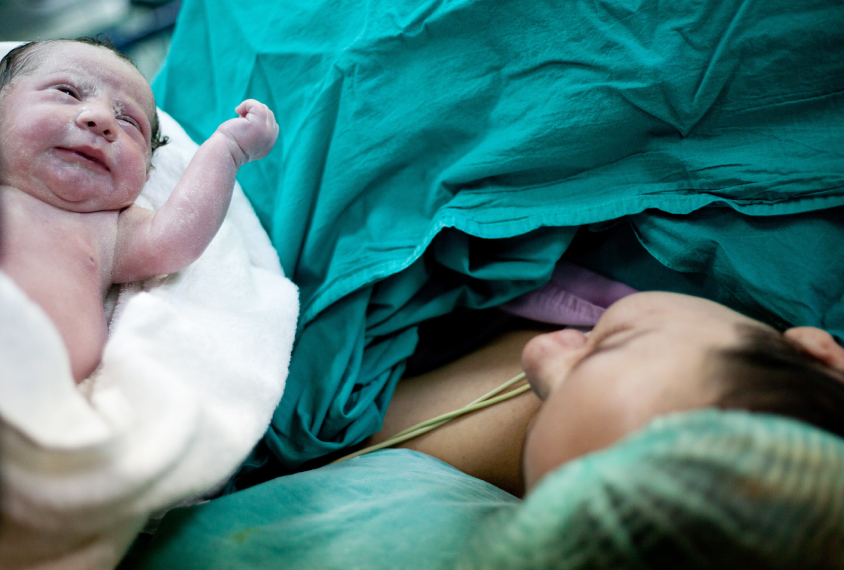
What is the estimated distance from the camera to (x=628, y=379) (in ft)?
1.42

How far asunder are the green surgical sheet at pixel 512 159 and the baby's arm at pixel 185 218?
0.13 metres

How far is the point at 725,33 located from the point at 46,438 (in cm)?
87

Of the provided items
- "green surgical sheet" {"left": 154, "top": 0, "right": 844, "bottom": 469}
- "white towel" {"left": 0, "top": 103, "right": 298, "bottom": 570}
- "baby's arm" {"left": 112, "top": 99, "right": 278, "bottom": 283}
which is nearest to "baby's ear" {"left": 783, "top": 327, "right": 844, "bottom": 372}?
"green surgical sheet" {"left": 154, "top": 0, "right": 844, "bottom": 469}

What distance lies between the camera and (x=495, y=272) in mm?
809

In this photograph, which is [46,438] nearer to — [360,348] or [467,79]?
[360,348]

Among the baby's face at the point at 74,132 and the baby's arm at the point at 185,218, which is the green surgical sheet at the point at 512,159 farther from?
the baby's face at the point at 74,132

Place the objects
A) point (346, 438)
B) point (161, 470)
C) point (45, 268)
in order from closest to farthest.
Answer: point (161, 470)
point (45, 268)
point (346, 438)

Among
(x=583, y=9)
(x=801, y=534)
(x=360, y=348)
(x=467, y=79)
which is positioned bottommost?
(x=360, y=348)

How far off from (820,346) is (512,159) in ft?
1.46

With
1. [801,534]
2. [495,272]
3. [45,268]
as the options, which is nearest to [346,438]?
[495,272]

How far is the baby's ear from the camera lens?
486 millimetres

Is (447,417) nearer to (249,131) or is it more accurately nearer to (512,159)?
(512,159)

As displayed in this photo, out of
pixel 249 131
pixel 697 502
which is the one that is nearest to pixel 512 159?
pixel 249 131

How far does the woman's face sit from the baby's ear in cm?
6
